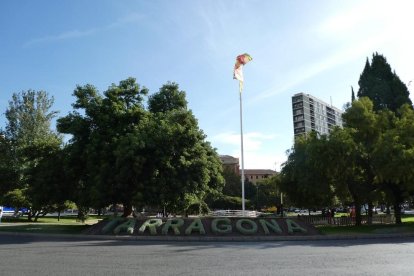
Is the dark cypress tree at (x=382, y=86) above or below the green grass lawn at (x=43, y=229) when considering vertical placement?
above

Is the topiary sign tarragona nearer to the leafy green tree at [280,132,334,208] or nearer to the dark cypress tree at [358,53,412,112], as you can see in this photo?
the leafy green tree at [280,132,334,208]

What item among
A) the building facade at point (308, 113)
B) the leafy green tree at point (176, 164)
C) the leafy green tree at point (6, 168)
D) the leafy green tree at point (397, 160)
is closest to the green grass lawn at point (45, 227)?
the leafy green tree at point (176, 164)

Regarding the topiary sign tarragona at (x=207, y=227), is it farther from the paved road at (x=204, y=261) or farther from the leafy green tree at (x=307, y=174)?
the paved road at (x=204, y=261)

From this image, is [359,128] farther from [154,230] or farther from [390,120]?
[154,230]

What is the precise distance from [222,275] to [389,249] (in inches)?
318

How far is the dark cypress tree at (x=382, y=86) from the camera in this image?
42.2m

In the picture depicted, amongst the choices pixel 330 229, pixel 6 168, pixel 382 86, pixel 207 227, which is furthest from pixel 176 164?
pixel 382 86

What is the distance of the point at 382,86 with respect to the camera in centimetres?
4312

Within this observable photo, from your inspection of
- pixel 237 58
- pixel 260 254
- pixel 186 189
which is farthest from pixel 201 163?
pixel 260 254

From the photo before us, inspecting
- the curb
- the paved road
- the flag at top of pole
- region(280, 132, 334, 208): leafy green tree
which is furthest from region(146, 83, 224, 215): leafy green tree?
the paved road

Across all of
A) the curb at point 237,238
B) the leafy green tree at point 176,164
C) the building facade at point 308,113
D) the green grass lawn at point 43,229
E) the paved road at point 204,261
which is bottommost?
the paved road at point 204,261

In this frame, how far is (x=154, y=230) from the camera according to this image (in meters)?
21.6

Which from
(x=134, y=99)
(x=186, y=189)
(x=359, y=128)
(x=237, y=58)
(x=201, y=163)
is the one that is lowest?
(x=186, y=189)

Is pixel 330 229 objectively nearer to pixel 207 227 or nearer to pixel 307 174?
pixel 307 174
